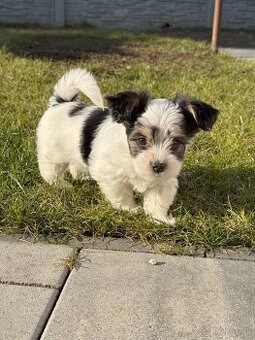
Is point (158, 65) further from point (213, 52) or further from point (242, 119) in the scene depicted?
point (242, 119)

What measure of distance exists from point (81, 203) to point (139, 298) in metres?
1.19

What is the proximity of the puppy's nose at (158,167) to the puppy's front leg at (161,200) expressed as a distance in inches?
15.4

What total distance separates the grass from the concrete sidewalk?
0.21 m

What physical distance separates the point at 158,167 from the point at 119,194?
0.61 meters

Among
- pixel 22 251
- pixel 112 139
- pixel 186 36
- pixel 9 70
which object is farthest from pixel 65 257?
pixel 186 36

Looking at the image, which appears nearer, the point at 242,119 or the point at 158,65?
the point at 242,119

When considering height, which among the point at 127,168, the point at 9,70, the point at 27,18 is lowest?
the point at 27,18

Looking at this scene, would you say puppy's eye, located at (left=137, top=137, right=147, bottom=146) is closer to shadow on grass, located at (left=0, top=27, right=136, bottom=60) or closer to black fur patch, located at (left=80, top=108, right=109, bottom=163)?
black fur patch, located at (left=80, top=108, right=109, bottom=163)

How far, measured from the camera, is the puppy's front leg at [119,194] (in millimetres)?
3557

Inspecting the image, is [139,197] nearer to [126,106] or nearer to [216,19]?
[126,106]

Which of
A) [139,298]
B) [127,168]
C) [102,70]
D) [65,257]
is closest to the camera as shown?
[139,298]

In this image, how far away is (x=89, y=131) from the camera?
12.2 feet

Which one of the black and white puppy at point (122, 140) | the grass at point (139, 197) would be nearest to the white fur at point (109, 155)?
the black and white puppy at point (122, 140)

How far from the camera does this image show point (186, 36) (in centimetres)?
1350
